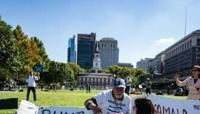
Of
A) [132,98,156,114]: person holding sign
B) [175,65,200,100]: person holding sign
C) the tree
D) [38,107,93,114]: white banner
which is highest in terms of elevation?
the tree

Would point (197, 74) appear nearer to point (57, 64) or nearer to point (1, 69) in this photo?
point (1, 69)

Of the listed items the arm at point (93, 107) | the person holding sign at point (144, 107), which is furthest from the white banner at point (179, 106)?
the person holding sign at point (144, 107)

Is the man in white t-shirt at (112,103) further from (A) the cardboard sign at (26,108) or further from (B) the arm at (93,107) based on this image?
(A) the cardboard sign at (26,108)

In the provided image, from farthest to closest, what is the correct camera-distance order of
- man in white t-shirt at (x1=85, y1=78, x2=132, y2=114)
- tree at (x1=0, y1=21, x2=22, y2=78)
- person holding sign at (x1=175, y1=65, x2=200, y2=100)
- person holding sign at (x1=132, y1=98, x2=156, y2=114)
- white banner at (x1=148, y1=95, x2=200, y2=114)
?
tree at (x1=0, y1=21, x2=22, y2=78) → person holding sign at (x1=175, y1=65, x2=200, y2=100) → white banner at (x1=148, y1=95, x2=200, y2=114) → man in white t-shirt at (x1=85, y1=78, x2=132, y2=114) → person holding sign at (x1=132, y1=98, x2=156, y2=114)

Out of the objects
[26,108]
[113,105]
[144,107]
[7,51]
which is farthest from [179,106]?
[7,51]

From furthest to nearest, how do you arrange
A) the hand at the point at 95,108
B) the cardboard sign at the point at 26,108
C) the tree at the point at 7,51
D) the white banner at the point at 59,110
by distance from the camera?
the tree at the point at 7,51 → the white banner at the point at 59,110 → the cardboard sign at the point at 26,108 → the hand at the point at 95,108

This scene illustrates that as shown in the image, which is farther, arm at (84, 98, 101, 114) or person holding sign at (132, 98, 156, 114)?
arm at (84, 98, 101, 114)

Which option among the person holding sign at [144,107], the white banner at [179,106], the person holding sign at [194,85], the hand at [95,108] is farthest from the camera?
the person holding sign at [194,85]

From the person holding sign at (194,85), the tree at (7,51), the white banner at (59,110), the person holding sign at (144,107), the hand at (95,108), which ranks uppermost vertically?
the tree at (7,51)

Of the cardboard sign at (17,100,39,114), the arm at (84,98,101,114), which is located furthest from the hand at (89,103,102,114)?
the cardboard sign at (17,100,39,114)

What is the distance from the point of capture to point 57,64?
5886 inches

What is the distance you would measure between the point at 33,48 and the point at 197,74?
80009 millimetres

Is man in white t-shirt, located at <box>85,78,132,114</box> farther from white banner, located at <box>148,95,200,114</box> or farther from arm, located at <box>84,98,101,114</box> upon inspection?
white banner, located at <box>148,95,200,114</box>

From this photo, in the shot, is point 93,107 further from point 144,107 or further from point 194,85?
point 194,85
